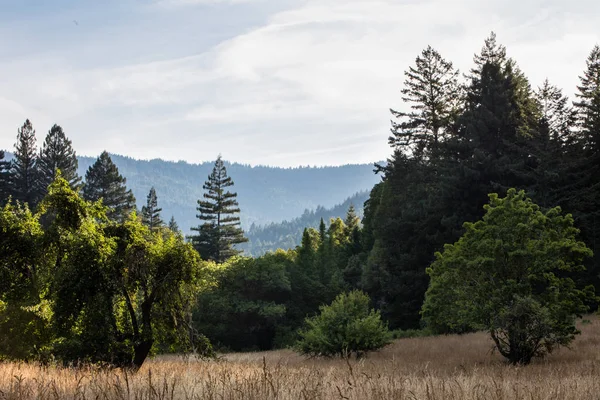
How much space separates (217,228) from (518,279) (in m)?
68.2

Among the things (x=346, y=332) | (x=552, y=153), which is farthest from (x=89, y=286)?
(x=552, y=153)

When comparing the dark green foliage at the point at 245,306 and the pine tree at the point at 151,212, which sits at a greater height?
the pine tree at the point at 151,212

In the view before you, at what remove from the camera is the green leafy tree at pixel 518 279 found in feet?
52.6

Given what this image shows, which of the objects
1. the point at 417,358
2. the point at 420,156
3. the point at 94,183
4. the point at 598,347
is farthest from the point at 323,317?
the point at 94,183

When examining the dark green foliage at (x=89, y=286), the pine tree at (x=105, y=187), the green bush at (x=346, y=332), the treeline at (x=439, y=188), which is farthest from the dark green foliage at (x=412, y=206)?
the pine tree at (x=105, y=187)

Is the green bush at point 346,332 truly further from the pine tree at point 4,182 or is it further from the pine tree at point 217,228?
the pine tree at point 4,182

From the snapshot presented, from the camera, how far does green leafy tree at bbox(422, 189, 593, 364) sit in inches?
631

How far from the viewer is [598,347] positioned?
18.0m

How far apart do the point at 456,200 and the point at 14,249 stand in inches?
1247

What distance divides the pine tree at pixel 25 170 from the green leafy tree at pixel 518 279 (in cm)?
6563

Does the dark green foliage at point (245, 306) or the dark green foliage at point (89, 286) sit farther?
the dark green foliage at point (245, 306)

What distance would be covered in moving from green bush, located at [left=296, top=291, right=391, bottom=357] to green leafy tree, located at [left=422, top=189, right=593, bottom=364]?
5.78 meters

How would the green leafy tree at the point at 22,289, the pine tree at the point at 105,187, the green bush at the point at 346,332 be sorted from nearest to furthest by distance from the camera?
the green leafy tree at the point at 22,289
the green bush at the point at 346,332
the pine tree at the point at 105,187

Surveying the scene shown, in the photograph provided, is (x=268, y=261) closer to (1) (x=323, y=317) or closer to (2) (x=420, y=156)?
(2) (x=420, y=156)
